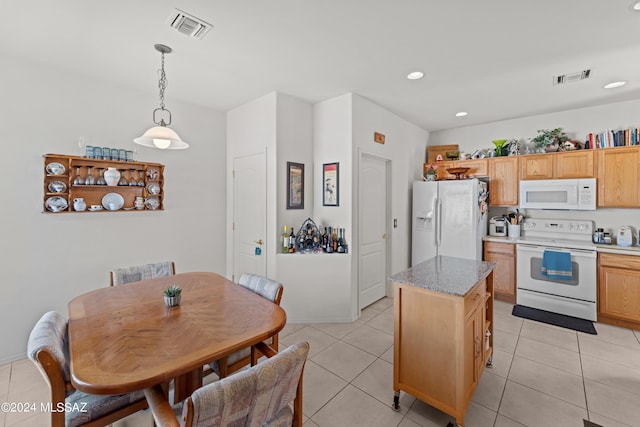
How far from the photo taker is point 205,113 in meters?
3.78

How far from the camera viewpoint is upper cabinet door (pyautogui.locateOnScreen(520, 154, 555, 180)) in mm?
3775

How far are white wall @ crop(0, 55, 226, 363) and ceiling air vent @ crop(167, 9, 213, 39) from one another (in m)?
1.43

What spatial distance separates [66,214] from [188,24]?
7.40 ft

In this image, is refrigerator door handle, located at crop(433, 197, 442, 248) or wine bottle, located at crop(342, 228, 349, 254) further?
refrigerator door handle, located at crop(433, 197, 442, 248)

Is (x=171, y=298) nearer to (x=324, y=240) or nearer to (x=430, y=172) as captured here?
(x=324, y=240)

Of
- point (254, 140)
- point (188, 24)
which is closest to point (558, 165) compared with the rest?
point (254, 140)

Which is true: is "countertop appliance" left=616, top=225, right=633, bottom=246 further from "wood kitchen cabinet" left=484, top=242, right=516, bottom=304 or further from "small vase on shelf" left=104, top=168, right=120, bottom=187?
"small vase on shelf" left=104, top=168, right=120, bottom=187

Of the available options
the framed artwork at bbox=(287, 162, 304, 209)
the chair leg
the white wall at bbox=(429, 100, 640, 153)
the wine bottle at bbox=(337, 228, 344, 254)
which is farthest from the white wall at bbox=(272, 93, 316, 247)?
the white wall at bbox=(429, 100, 640, 153)

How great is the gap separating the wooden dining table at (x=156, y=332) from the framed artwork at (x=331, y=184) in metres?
1.71

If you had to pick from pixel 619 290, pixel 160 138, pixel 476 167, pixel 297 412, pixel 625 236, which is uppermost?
pixel 476 167

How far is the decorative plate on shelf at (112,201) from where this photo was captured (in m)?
2.92

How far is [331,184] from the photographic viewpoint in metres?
3.47

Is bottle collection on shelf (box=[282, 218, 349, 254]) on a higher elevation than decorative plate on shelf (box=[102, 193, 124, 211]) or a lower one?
lower

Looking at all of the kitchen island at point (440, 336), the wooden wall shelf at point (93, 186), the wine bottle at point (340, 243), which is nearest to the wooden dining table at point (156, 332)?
the kitchen island at point (440, 336)
